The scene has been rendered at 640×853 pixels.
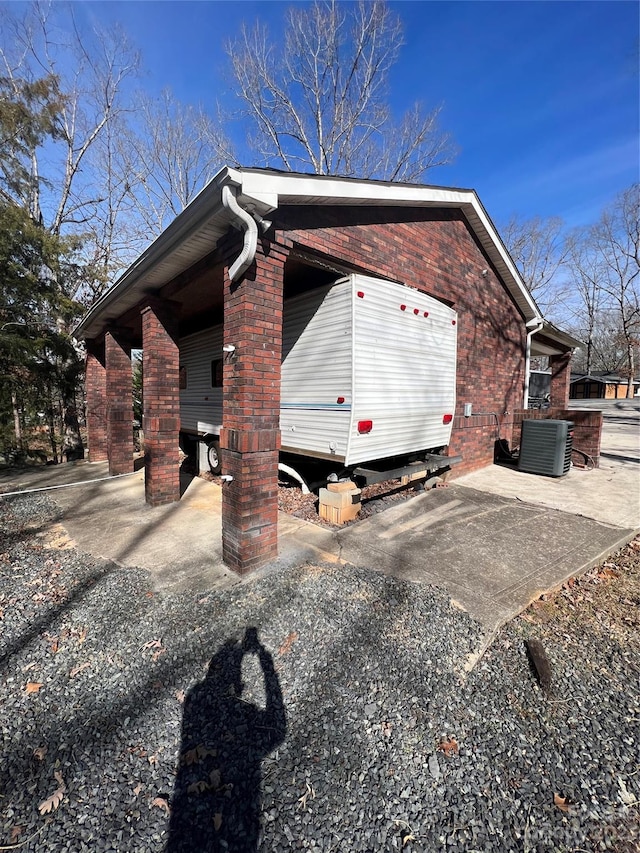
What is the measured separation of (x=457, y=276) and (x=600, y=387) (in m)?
42.9

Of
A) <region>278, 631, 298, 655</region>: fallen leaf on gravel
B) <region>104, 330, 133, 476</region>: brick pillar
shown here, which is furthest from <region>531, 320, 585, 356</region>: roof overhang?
<region>104, 330, 133, 476</region>: brick pillar

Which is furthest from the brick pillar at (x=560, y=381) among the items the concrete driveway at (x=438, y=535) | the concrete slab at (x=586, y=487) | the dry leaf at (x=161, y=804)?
the dry leaf at (x=161, y=804)

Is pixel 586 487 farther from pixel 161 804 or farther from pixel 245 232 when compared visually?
pixel 161 804

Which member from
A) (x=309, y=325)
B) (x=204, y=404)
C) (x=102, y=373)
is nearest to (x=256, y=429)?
(x=309, y=325)

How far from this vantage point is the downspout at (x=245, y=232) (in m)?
2.87

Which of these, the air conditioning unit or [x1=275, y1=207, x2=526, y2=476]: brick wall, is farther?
the air conditioning unit

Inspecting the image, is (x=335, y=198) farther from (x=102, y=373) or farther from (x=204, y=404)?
(x=102, y=373)

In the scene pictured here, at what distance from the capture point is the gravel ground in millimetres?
1444

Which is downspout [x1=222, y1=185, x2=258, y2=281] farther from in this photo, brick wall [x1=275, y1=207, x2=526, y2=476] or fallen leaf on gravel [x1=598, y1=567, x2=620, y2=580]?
fallen leaf on gravel [x1=598, y1=567, x2=620, y2=580]

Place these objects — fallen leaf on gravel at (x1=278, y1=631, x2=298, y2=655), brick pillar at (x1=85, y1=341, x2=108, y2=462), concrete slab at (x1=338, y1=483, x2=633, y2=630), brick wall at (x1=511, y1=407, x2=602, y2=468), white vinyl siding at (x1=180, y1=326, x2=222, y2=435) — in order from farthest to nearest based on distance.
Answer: brick pillar at (x1=85, y1=341, x2=108, y2=462), brick wall at (x1=511, y1=407, x2=602, y2=468), white vinyl siding at (x1=180, y1=326, x2=222, y2=435), concrete slab at (x1=338, y1=483, x2=633, y2=630), fallen leaf on gravel at (x1=278, y1=631, x2=298, y2=655)

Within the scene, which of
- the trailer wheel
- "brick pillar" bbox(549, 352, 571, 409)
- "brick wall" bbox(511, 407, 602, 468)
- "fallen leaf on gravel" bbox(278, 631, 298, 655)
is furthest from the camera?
"brick pillar" bbox(549, 352, 571, 409)

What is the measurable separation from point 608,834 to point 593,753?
378mm

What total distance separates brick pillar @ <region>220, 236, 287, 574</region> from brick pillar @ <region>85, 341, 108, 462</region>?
6972 mm

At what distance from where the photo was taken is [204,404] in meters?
7.73
